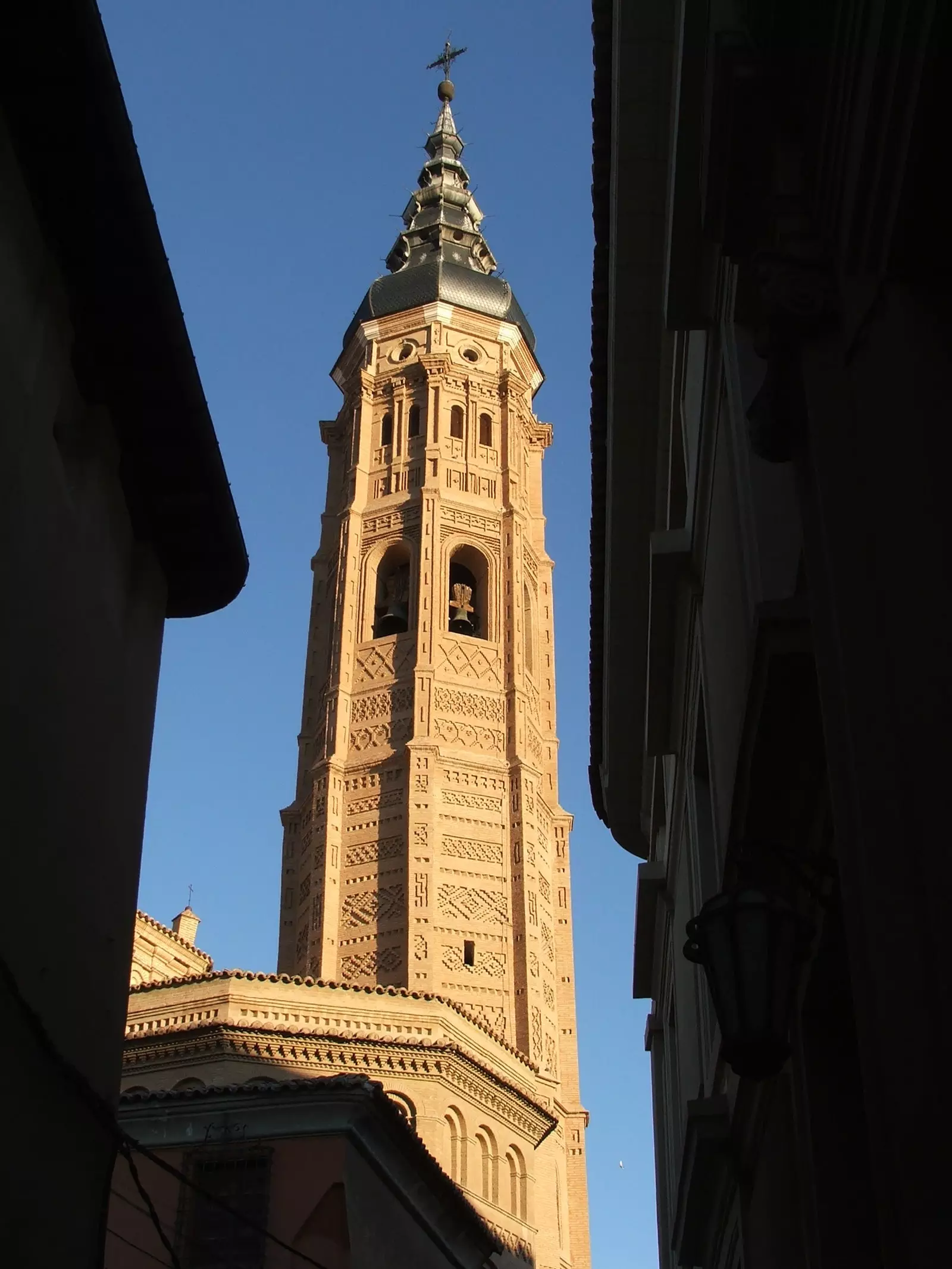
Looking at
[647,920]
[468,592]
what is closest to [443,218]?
[468,592]

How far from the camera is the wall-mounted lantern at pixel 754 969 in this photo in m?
5.05

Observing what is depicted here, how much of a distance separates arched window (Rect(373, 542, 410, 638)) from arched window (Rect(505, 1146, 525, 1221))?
42.3 ft

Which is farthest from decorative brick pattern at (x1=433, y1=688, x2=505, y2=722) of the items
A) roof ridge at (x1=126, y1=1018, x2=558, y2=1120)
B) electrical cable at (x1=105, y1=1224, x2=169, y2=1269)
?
electrical cable at (x1=105, y1=1224, x2=169, y2=1269)

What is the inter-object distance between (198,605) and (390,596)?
28.3 meters

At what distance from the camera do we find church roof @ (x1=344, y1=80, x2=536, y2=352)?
42.5 metres

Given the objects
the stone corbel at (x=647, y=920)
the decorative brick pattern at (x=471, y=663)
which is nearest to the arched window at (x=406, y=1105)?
the stone corbel at (x=647, y=920)

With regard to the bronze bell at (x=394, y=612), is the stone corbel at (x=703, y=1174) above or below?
below

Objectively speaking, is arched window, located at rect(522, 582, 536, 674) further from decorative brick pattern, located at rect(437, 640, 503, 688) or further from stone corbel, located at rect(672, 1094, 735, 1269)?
stone corbel, located at rect(672, 1094, 735, 1269)

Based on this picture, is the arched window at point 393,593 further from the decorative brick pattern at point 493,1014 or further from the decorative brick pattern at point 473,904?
the decorative brick pattern at point 493,1014

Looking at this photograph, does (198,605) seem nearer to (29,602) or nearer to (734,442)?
(29,602)

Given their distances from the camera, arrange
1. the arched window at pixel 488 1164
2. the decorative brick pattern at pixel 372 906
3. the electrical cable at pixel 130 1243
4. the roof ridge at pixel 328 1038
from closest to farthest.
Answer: the electrical cable at pixel 130 1243, the roof ridge at pixel 328 1038, the arched window at pixel 488 1164, the decorative brick pattern at pixel 372 906

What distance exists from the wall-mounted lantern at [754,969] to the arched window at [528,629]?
31.4 m

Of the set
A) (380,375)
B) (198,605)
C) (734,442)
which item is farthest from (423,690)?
(734,442)

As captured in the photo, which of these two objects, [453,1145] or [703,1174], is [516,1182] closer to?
[453,1145]
